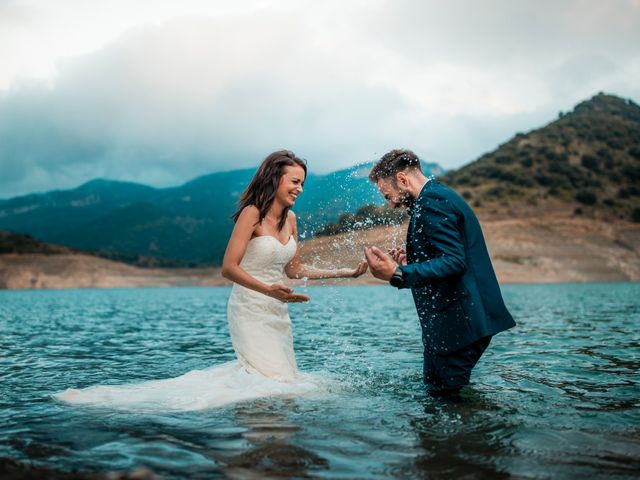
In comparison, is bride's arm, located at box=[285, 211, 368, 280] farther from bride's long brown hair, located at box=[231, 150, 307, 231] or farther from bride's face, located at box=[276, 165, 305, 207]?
bride's long brown hair, located at box=[231, 150, 307, 231]

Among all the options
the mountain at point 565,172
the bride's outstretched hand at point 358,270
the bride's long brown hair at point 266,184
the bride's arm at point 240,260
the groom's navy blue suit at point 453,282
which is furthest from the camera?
the mountain at point 565,172

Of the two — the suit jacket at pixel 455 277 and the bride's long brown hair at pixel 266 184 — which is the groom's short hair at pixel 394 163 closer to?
the suit jacket at pixel 455 277

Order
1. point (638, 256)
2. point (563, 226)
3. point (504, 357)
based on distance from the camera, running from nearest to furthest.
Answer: point (504, 357)
point (638, 256)
point (563, 226)

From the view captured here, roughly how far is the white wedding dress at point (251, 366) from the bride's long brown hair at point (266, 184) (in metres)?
0.38

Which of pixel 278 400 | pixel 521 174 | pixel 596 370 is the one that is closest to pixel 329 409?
pixel 278 400

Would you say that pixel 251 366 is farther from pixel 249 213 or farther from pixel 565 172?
pixel 565 172

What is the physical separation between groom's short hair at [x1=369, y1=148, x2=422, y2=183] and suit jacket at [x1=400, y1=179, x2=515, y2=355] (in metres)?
0.28

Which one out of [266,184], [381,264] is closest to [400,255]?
[381,264]

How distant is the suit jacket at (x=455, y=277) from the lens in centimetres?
545

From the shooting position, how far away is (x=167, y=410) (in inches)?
236

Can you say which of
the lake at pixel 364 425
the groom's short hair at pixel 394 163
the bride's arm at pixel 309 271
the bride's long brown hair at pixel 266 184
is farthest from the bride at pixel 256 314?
the groom's short hair at pixel 394 163

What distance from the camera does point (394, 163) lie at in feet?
19.4

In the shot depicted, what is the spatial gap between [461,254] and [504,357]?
6082 millimetres

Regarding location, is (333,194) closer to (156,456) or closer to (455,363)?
(455,363)
